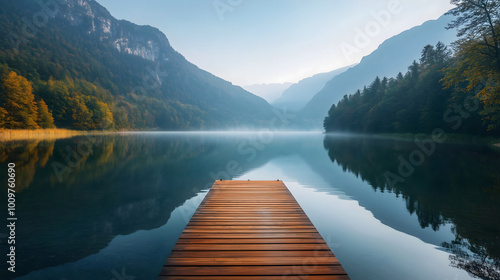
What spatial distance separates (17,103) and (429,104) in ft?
322

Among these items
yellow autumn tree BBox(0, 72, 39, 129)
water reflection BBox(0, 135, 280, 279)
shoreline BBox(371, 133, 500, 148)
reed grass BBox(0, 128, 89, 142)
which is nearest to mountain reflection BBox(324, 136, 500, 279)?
water reflection BBox(0, 135, 280, 279)

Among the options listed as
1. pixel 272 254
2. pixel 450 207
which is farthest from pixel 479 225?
pixel 272 254

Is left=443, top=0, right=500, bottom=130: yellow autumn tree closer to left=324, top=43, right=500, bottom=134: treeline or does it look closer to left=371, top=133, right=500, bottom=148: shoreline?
left=324, top=43, right=500, bottom=134: treeline

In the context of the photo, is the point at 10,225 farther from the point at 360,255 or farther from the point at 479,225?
the point at 479,225

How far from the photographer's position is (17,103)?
56.4 m

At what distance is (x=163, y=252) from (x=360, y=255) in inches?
227

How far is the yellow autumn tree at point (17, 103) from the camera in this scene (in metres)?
55.0

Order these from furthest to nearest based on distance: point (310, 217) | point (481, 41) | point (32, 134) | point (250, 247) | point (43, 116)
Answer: point (43, 116), point (32, 134), point (481, 41), point (310, 217), point (250, 247)

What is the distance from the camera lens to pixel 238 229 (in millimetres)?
6637

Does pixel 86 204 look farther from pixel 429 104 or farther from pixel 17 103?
pixel 17 103

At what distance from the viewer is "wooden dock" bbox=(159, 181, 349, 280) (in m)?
4.41

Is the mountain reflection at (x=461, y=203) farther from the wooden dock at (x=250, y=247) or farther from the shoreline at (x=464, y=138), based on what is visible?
the shoreline at (x=464, y=138)

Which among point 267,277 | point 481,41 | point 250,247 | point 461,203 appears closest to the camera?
point 267,277

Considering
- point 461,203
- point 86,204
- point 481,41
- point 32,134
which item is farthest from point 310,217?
point 32,134
